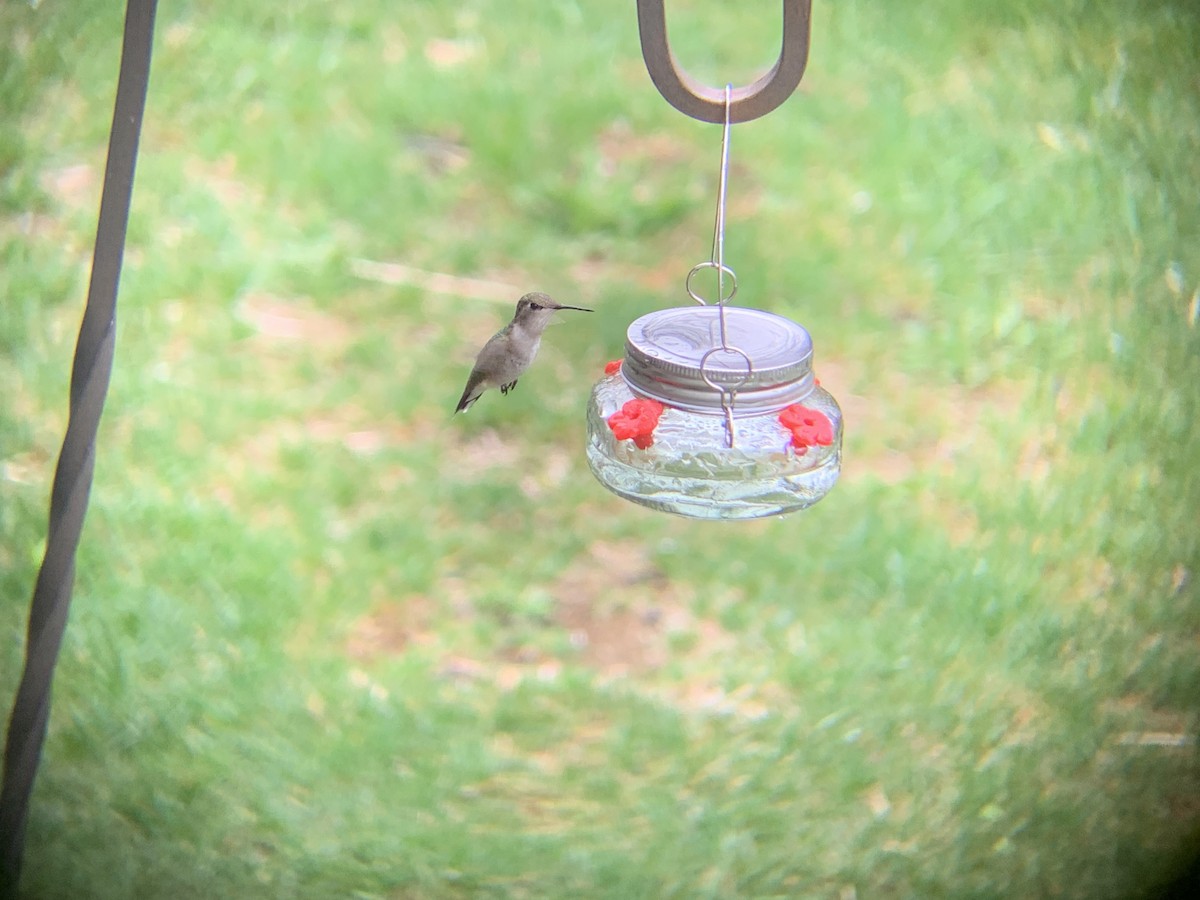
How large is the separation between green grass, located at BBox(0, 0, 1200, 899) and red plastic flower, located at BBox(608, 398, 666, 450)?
1218 millimetres

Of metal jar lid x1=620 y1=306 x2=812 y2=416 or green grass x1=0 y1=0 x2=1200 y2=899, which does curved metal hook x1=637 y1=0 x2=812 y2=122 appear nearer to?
metal jar lid x1=620 y1=306 x2=812 y2=416

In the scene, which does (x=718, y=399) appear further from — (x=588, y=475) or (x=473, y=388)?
(x=588, y=475)

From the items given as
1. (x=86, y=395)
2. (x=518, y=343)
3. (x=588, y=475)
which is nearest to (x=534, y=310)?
(x=518, y=343)

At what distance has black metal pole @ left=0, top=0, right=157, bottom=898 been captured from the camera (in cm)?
112

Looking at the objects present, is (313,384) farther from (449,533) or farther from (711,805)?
(711,805)

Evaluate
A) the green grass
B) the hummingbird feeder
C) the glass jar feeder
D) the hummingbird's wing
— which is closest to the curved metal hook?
the hummingbird feeder

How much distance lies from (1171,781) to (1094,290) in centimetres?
122

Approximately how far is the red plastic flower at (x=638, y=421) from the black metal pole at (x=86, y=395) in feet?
1.51

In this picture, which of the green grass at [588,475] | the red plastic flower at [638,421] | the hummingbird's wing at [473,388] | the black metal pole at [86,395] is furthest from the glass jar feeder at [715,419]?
the green grass at [588,475]

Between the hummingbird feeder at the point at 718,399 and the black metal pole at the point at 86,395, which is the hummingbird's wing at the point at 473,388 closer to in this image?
the hummingbird feeder at the point at 718,399

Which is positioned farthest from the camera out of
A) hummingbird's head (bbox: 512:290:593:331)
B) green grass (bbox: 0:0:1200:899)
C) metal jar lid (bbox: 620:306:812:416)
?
green grass (bbox: 0:0:1200:899)

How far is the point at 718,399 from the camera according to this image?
1.26m

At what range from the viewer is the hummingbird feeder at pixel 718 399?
118cm

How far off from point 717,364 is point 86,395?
547mm
